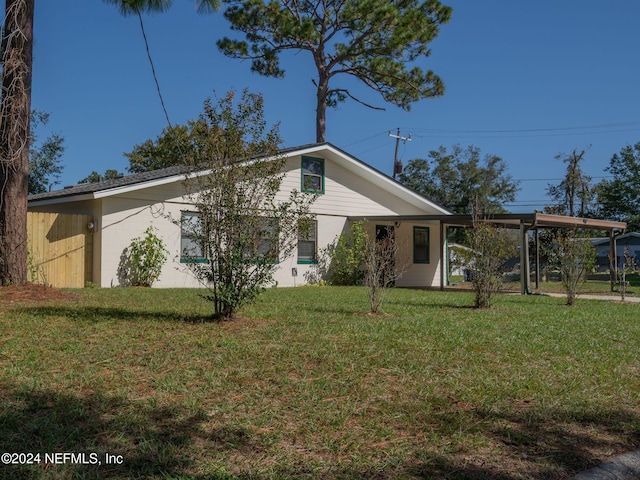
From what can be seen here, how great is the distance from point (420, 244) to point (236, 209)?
47.5ft

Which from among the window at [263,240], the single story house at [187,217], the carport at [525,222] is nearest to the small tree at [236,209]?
the window at [263,240]

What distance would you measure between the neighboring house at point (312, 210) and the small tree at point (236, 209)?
2451 millimetres

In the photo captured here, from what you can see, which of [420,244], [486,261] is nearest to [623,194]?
[420,244]

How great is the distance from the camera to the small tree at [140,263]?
542 inches

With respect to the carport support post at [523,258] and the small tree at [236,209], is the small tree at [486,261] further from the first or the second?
the carport support post at [523,258]

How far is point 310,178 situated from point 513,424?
45.2 ft

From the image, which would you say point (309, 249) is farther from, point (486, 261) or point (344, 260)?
point (486, 261)

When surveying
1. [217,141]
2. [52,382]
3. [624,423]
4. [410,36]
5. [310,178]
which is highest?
[410,36]

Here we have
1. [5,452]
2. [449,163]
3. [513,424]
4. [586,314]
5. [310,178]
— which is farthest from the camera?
[449,163]

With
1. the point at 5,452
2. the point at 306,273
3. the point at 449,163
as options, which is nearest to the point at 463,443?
the point at 5,452

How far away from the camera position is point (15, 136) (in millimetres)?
8984

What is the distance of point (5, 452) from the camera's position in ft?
10.3

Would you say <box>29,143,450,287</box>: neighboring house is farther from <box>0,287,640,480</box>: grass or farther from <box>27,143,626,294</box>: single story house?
<box>0,287,640,480</box>: grass

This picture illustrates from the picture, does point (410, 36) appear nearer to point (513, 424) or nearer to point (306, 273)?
point (306, 273)
